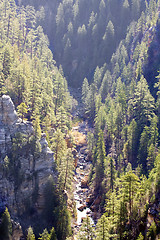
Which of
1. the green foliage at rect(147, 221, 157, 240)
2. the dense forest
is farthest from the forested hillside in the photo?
the green foliage at rect(147, 221, 157, 240)

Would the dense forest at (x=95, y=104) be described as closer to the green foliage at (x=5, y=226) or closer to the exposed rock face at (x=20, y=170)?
the green foliage at (x=5, y=226)

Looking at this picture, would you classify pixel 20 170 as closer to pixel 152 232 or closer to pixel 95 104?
pixel 152 232

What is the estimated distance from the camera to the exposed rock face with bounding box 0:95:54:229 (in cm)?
5062

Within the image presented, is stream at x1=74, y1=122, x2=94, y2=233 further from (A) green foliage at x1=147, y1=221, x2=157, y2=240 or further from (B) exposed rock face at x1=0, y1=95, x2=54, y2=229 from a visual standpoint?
(A) green foliage at x1=147, y1=221, x2=157, y2=240

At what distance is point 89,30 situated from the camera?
490ft

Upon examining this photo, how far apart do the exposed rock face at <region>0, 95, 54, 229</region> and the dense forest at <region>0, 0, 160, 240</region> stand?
132 cm

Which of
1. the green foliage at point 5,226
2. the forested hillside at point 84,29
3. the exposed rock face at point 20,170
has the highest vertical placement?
the forested hillside at point 84,29

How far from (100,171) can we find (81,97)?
65728 mm

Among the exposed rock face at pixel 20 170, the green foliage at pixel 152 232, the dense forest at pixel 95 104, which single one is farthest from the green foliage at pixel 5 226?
the green foliage at pixel 152 232

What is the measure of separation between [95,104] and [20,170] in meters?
54.3

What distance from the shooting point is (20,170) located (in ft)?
174

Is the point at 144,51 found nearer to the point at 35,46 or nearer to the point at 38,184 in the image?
the point at 35,46

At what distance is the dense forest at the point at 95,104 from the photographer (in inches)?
1695

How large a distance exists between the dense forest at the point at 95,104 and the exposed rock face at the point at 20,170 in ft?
4.34
